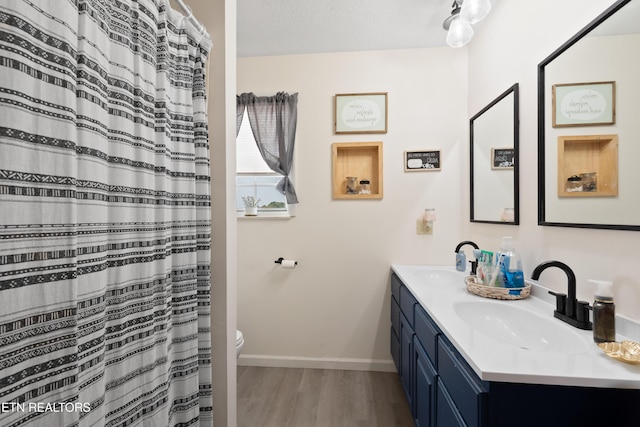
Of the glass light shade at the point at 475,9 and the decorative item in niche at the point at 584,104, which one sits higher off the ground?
the glass light shade at the point at 475,9

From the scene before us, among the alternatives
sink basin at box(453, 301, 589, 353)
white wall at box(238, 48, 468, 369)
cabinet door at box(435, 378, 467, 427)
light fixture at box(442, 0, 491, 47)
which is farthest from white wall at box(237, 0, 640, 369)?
cabinet door at box(435, 378, 467, 427)

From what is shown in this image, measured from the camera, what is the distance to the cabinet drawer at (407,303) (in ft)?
5.07

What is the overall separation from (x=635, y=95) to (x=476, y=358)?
1027mm

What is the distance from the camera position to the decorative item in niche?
3.33 feet

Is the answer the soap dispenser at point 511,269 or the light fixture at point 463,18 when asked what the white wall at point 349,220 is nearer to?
the light fixture at point 463,18

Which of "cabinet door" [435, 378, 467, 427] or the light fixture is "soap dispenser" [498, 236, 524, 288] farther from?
the light fixture

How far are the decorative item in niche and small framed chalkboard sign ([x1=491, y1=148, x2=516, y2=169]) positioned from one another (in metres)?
0.37

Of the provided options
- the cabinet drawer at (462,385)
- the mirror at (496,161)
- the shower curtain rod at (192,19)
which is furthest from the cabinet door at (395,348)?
the shower curtain rod at (192,19)

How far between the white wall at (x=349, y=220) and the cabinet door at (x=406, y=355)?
1.52ft

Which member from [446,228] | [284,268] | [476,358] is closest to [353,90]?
[446,228]

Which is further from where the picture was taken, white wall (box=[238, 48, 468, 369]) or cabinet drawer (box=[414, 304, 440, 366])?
white wall (box=[238, 48, 468, 369])

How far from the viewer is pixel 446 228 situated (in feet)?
7.41

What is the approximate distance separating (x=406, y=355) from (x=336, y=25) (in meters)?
2.33

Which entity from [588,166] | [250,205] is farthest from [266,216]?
[588,166]
